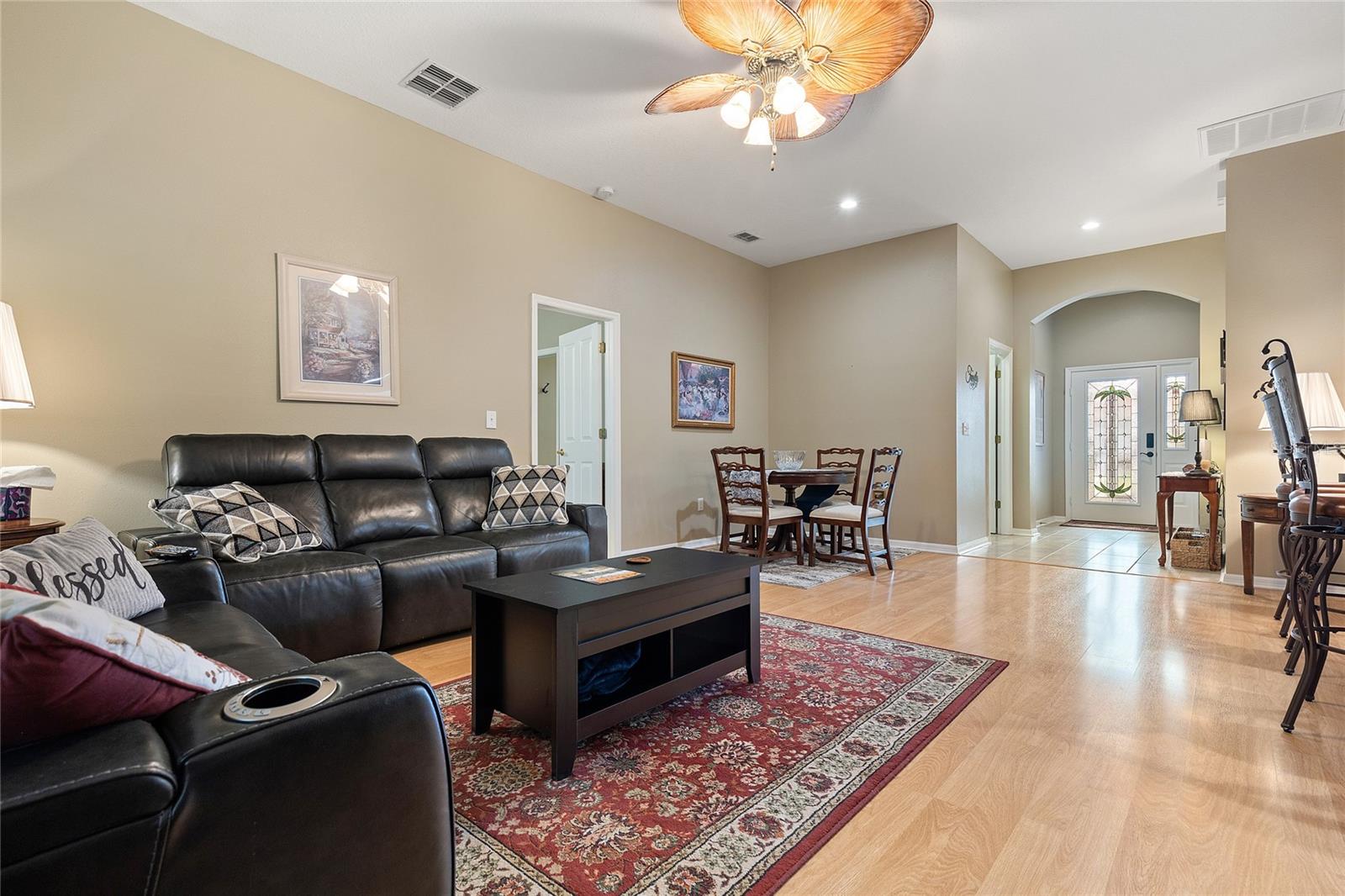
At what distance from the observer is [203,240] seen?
304 cm

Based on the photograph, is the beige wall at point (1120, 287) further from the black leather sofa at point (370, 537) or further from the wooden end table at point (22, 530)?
the wooden end table at point (22, 530)

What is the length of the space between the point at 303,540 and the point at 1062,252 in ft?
22.8

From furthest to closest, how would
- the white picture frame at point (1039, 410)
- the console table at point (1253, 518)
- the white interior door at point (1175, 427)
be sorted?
1. the white picture frame at point (1039, 410)
2. the white interior door at point (1175, 427)
3. the console table at point (1253, 518)

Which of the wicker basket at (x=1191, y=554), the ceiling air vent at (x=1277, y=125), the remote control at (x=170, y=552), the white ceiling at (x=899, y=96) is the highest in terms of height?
the white ceiling at (x=899, y=96)

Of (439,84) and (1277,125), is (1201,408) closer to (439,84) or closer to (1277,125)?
(1277,125)

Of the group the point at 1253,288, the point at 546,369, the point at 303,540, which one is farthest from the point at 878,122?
the point at 546,369

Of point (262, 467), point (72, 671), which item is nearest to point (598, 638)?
point (72, 671)

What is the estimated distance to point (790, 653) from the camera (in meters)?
2.79

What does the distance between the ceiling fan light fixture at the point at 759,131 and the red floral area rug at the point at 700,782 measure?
2.47m

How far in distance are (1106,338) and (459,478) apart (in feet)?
25.9

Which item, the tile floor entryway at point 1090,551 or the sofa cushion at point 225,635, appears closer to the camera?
the sofa cushion at point 225,635

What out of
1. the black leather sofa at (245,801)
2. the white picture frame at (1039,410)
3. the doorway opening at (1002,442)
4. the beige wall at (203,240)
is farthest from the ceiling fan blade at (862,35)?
the white picture frame at (1039,410)

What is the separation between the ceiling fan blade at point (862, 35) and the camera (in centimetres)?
237

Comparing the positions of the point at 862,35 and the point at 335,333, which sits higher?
the point at 862,35
